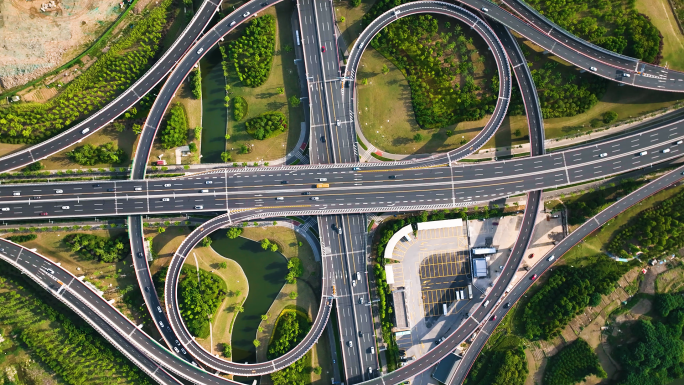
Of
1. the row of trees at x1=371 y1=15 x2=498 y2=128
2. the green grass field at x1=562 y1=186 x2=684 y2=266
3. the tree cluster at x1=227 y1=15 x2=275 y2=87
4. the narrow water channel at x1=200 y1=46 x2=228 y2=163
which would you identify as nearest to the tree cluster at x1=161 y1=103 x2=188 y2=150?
the narrow water channel at x1=200 y1=46 x2=228 y2=163

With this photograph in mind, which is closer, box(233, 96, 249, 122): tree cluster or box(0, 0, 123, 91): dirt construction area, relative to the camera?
box(233, 96, 249, 122): tree cluster

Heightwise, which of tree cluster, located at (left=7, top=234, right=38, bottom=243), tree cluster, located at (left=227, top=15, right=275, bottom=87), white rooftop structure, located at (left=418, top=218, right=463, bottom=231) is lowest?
white rooftop structure, located at (left=418, top=218, right=463, bottom=231)

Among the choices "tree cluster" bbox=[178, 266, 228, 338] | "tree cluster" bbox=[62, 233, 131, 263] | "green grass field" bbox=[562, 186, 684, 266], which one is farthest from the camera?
"green grass field" bbox=[562, 186, 684, 266]

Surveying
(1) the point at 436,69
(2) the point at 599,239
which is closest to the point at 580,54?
(1) the point at 436,69

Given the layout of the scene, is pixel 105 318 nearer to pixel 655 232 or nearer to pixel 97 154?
pixel 97 154

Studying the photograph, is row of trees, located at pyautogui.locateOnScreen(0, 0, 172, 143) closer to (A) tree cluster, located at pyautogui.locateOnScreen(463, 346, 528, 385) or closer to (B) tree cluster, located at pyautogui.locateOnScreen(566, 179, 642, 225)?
(A) tree cluster, located at pyautogui.locateOnScreen(463, 346, 528, 385)

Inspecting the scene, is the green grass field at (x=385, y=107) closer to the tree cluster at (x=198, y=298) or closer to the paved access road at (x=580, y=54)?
the paved access road at (x=580, y=54)
